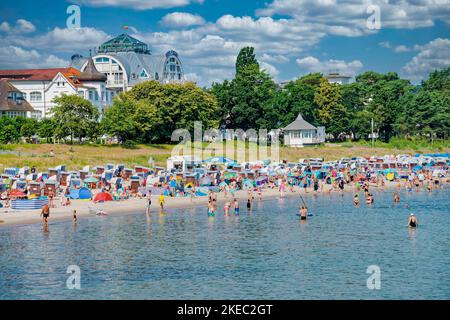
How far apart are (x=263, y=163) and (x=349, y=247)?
122ft

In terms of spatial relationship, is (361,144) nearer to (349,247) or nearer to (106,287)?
(349,247)

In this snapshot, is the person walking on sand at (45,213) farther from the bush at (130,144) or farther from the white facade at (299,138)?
the white facade at (299,138)

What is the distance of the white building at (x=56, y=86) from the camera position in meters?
93.6

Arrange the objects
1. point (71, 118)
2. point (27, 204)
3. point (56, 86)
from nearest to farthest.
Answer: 1. point (27, 204)
2. point (71, 118)
3. point (56, 86)

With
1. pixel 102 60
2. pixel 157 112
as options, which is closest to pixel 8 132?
pixel 157 112

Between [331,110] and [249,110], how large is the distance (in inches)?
754

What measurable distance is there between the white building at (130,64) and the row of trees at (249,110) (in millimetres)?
12520

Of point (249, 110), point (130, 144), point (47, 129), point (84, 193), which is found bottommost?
point (84, 193)

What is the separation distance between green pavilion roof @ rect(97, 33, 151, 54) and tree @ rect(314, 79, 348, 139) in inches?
1236

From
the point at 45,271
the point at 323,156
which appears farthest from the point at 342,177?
the point at 45,271

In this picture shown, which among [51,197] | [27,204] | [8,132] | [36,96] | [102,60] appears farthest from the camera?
[102,60]

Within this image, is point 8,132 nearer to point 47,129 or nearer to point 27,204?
point 47,129

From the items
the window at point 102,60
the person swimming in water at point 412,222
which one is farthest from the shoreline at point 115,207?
the window at point 102,60

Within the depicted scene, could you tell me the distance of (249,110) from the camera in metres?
99.8
